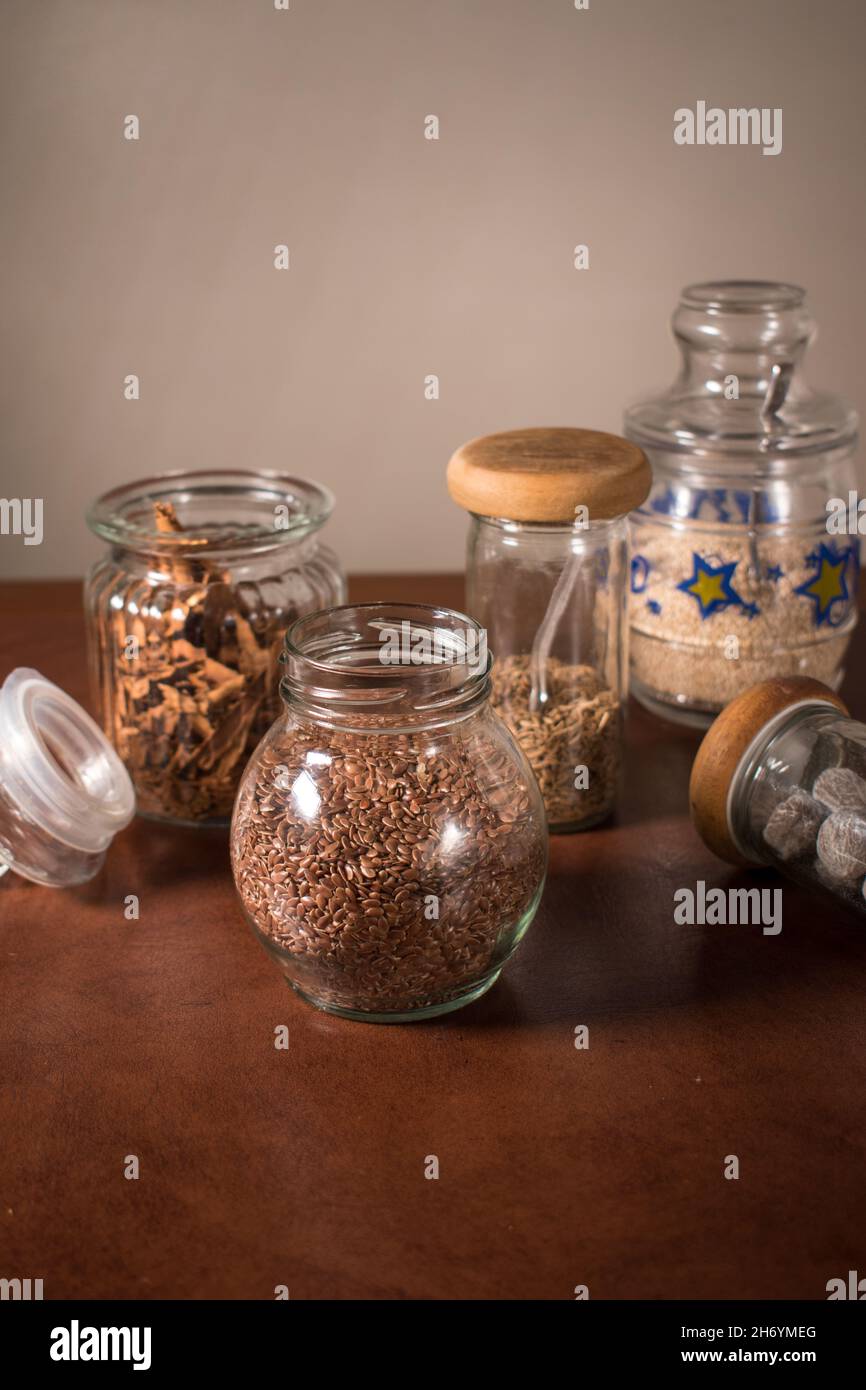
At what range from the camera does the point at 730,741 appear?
83cm

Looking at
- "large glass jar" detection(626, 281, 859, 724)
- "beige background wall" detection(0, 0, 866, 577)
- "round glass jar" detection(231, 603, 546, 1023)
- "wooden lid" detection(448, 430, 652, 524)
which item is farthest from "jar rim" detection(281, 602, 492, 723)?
"beige background wall" detection(0, 0, 866, 577)

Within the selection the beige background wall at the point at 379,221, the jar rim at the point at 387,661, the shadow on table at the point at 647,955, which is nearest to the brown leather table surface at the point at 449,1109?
the shadow on table at the point at 647,955

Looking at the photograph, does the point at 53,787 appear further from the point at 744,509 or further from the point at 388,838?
the point at 744,509

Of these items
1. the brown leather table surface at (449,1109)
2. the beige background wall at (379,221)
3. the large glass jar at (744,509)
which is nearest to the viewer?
the brown leather table surface at (449,1109)

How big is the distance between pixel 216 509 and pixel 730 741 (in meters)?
0.42

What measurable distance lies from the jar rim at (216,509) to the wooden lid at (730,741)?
291 mm

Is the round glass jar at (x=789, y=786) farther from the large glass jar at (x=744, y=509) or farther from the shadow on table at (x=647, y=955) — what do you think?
the large glass jar at (x=744, y=509)

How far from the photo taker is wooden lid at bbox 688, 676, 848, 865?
83 cm

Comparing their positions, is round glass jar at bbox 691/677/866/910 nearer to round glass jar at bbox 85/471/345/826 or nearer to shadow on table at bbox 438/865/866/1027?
shadow on table at bbox 438/865/866/1027

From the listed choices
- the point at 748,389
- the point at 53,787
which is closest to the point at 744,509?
the point at 748,389

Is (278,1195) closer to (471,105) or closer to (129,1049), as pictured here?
(129,1049)

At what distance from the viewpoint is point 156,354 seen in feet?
5.00

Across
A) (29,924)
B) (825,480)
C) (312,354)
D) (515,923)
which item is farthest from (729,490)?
(312,354)

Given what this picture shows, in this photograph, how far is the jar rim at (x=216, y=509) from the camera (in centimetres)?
90
